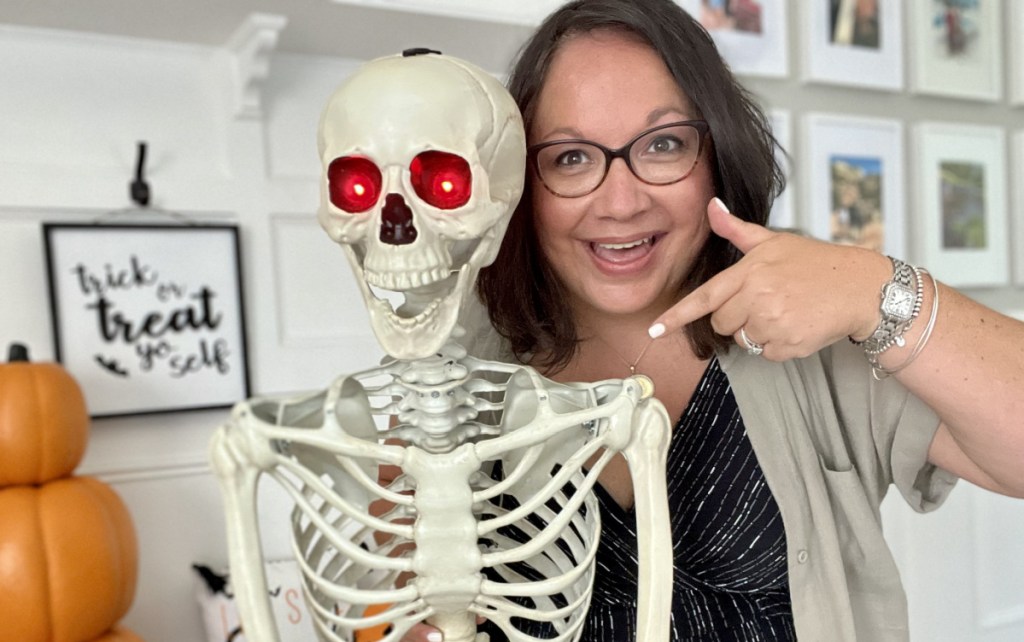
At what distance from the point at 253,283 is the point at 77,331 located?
294 mm

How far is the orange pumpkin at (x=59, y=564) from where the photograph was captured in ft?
3.43

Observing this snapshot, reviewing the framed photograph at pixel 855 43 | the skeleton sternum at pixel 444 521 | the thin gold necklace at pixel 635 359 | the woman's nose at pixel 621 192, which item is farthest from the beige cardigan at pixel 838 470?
the framed photograph at pixel 855 43

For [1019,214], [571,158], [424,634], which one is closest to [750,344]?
[571,158]

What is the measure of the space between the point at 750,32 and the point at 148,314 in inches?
56.4

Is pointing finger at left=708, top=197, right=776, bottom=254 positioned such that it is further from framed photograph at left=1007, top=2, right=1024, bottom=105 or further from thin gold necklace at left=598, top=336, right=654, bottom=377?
framed photograph at left=1007, top=2, right=1024, bottom=105

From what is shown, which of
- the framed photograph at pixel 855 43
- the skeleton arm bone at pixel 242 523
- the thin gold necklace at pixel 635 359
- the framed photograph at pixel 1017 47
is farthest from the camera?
the framed photograph at pixel 1017 47

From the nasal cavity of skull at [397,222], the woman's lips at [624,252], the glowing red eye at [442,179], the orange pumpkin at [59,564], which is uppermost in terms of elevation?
the glowing red eye at [442,179]

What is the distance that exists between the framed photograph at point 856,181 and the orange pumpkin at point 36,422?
1.60m

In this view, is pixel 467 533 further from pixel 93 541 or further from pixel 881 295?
pixel 93 541

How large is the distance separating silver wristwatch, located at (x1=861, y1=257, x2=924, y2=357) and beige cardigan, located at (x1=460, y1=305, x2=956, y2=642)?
153mm

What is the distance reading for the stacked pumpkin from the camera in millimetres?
1050

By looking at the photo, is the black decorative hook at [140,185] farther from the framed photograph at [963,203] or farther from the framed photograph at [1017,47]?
the framed photograph at [1017,47]

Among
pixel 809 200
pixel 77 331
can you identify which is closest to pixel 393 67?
pixel 77 331

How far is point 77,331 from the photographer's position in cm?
Result: 132
